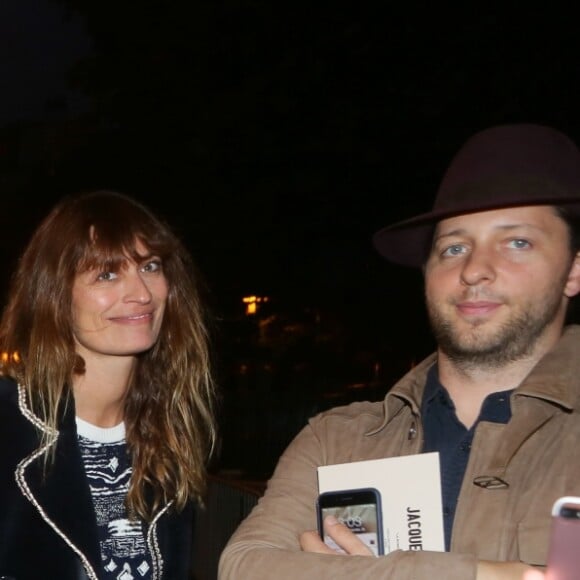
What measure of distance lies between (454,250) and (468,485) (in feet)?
2.50

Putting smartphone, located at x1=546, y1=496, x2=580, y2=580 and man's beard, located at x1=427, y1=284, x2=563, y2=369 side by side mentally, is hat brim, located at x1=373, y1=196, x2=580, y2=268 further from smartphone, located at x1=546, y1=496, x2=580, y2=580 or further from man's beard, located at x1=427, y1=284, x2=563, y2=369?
smartphone, located at x1=546, y1=496, x2=580, y2=580

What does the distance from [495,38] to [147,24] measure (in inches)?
210

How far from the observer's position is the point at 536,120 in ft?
32.7

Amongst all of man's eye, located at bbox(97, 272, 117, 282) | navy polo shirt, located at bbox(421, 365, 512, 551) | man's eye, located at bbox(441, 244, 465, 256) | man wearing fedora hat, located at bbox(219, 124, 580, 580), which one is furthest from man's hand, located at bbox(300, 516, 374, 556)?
man's eye, located at bbox(97, 272, 117, 282)

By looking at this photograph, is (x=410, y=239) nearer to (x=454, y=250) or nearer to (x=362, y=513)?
(x=454, y=250)

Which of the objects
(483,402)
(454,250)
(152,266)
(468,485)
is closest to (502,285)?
(454,250)

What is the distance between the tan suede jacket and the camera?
2482mm

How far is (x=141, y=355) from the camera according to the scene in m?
4.37

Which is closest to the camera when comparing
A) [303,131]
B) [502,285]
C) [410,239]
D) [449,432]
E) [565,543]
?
[565,543]

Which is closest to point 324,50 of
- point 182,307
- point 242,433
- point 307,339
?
point 242,433

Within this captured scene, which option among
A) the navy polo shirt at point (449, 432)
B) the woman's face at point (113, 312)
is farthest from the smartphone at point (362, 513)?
the woman's face at point (113, 312)

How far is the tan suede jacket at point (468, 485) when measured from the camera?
97.7 inches

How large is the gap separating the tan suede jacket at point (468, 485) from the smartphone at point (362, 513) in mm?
94

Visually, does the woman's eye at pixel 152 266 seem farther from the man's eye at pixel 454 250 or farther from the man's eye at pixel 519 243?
the man's eye at pixel 519 243
